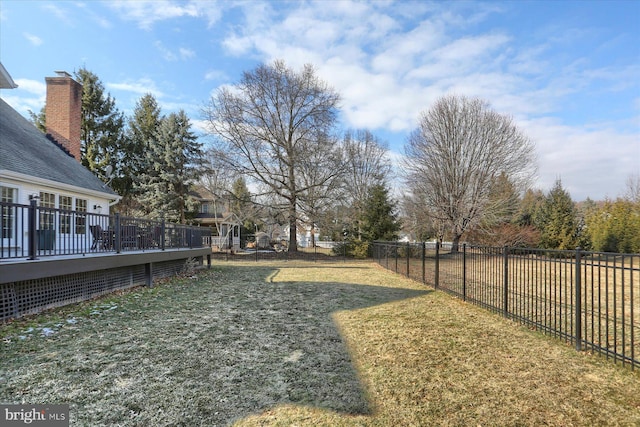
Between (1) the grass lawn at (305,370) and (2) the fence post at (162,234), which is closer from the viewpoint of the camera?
(1) the grass lawn at (305,370)

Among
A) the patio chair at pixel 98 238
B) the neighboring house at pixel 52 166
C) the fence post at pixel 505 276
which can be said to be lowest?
the fence post at pixel 505 276

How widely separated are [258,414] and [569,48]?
12759 mm

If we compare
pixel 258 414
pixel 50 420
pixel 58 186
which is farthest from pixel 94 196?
pixel 258 414

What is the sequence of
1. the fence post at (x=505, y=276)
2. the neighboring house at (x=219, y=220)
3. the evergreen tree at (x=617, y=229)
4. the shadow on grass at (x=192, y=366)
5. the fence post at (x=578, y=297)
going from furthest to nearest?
the neighboring house at (x=219, y=220) → the evergreen tree at (x=617, y=229) → the fence post at (x=505, y=276) → the fence post at (x=578, y=297) → the shadow on grass at (x=192, y=366)

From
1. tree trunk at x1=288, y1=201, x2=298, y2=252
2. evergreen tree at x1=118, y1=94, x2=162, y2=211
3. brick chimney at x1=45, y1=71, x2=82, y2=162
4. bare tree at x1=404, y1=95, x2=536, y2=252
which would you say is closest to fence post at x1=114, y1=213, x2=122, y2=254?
brick chimney at x1=45, y1=71, x2=82, y2=162

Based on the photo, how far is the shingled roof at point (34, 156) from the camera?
9984 mm

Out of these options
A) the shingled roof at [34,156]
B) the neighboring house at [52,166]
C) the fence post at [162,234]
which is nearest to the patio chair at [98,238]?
the neighboring house at [52,166]

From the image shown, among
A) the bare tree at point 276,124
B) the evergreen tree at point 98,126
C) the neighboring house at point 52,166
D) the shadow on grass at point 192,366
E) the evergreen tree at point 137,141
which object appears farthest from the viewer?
the evergreen tree at point 137,141

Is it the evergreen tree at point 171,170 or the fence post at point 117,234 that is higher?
the evergreen tree at point 171,170

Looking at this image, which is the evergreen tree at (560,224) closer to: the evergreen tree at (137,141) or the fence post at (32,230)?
the fence post at (32,230)

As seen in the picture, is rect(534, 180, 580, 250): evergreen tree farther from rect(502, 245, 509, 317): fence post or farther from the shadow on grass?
the shadow on grass

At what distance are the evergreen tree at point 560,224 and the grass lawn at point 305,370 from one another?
24.2 metres

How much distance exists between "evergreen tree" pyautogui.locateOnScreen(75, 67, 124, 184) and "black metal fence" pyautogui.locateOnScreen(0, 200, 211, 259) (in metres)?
18.4

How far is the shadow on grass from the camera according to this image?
276 centimetres
